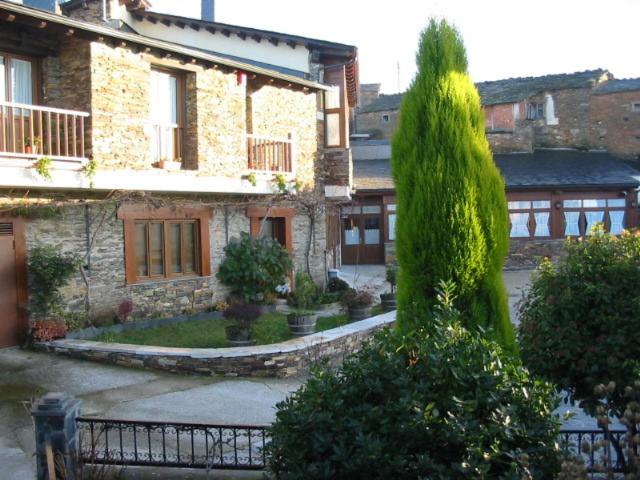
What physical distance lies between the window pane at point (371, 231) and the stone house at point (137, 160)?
391 inches

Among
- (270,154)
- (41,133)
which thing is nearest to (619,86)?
(270,154)

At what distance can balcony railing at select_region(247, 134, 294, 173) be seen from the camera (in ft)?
53.5

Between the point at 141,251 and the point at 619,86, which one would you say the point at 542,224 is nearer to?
the point at 619,86

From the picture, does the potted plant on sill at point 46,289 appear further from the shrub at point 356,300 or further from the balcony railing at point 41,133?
the shrub at point 356,300

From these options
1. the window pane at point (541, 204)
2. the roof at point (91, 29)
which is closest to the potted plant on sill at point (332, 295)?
the roof at point (91, 29)

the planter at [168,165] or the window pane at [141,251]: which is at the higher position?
the planter at [168,165]

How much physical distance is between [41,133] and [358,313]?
287 inches

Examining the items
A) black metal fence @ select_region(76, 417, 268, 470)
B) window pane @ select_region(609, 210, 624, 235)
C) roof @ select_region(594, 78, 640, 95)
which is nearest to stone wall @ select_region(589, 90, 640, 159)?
roof @ select_region(594, 78, 640, 95)

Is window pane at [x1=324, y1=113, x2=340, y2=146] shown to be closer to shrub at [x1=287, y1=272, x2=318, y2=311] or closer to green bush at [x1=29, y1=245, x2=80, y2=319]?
shrub at [x1=287, y1=272, x2=318, y2=311]

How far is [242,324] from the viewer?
11.6m

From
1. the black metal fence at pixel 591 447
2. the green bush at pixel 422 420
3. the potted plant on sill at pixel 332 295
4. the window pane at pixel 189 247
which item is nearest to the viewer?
the black metal fence at pixel 591 447

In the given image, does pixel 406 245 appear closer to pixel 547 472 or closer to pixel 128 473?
pixel 547 472

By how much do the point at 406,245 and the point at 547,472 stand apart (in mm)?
2305

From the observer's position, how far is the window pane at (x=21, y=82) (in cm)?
1174
